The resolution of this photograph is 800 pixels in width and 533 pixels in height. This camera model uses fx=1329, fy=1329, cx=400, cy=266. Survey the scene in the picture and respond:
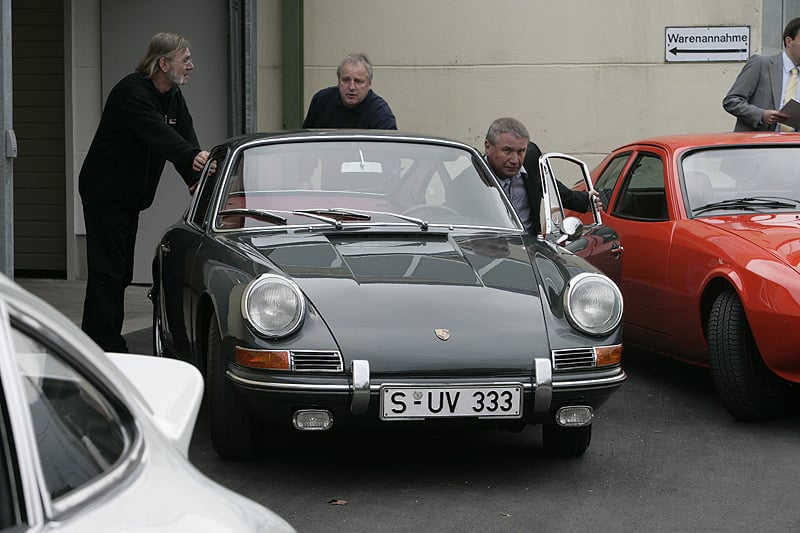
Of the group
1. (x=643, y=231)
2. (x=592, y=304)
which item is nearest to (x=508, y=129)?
(x=643, y=231)

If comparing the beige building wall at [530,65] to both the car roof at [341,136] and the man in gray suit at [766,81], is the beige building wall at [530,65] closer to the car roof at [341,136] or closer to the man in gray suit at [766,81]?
the man in gray suit at [766,81]

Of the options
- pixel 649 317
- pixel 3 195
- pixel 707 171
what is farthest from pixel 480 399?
pixel 3 195

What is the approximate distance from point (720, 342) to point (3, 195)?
157 inches

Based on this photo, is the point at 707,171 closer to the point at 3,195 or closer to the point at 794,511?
the point at 794,511

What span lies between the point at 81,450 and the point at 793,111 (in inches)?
298

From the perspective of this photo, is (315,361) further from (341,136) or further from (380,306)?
(341,136)

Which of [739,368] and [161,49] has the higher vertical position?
[161,49]

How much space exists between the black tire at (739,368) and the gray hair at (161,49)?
3.39 metres

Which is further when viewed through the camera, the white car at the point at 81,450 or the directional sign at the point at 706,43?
the directional sign at the point at 706,43

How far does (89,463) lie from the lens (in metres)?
1.84

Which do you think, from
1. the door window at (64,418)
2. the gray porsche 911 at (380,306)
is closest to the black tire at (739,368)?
the gray porsche 911 at (380,306)

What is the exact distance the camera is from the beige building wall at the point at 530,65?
12.7m

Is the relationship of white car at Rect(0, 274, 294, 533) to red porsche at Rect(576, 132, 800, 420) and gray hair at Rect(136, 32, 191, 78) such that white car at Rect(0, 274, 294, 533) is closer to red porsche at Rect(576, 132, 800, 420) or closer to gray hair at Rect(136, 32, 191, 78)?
red porsche at Rect(576, 132, 800, 420)

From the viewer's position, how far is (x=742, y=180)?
7395 millimetres
